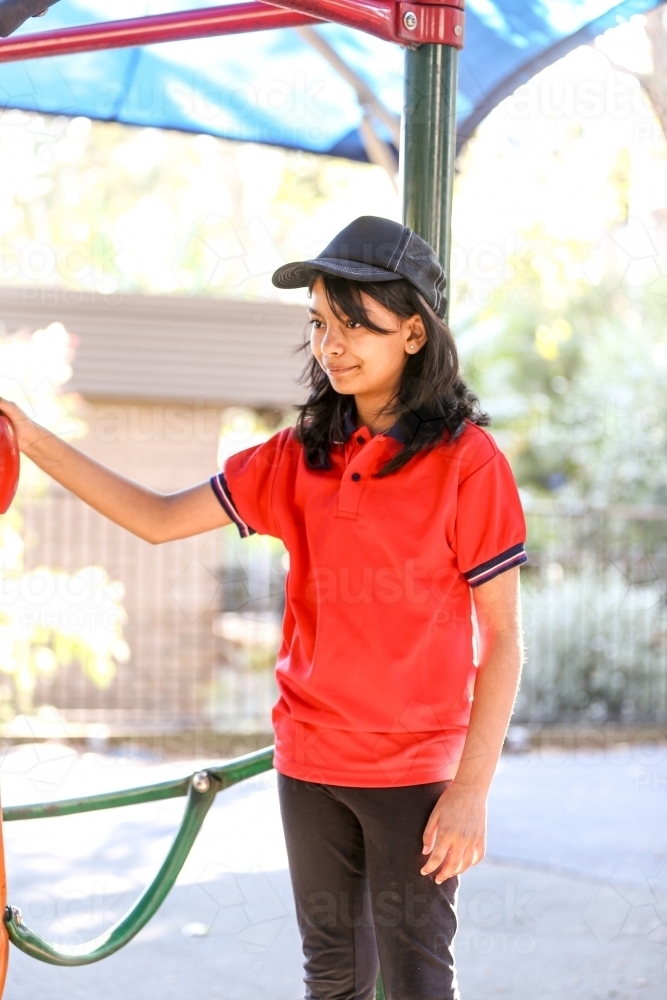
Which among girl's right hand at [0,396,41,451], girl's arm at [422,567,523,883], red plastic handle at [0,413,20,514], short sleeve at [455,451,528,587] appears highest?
girl's right hand at [0,396,41,451]

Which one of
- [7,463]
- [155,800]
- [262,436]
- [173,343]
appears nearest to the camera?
[7,463]

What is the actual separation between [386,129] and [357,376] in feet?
5.94

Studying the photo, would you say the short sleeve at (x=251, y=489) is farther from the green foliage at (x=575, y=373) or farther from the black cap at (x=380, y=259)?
the green foliage at (x=575, y=373)

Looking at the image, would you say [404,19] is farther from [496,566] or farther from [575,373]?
[575,373]

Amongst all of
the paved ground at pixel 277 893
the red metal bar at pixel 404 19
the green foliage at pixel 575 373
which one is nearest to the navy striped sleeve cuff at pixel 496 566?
the red metal bar at pixel 404 19

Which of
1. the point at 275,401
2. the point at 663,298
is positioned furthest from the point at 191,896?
the point at 663,298

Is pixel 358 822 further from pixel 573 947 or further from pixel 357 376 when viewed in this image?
pixel 573 947

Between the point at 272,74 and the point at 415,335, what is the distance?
5.55 ft

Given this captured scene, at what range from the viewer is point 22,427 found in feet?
6.56

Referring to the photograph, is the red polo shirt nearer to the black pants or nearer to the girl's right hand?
the black pants

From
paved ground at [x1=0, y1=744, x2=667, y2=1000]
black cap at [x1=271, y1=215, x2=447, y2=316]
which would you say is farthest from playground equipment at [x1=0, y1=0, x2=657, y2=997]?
paved ground at [x1=0, y1=744, x2=667, y2=1000]

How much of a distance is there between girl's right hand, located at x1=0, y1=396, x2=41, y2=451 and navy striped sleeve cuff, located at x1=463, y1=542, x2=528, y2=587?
0.79 meters

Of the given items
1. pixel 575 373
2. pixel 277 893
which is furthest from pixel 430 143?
pixel 575 373

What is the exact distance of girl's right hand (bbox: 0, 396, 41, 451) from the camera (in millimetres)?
1972
